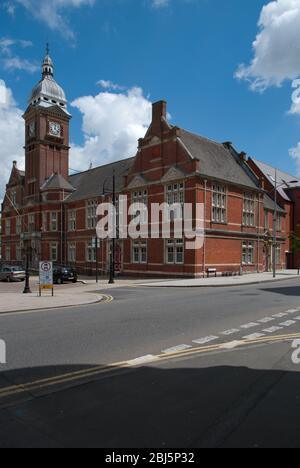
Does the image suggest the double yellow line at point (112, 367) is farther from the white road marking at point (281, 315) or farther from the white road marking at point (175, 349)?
the white road marking at point (281, 315)

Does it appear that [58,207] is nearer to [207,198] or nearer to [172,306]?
[207,198]

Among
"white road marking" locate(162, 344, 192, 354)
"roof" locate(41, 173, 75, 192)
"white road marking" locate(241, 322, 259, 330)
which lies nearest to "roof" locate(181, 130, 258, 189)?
"roof" locate(41, 173, 75, 192)

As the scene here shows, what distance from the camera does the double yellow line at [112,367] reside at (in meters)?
5.30

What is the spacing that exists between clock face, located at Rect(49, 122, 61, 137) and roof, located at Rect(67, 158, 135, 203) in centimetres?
610

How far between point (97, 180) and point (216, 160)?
1634cm

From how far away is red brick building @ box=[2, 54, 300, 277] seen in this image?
3278 centimetres

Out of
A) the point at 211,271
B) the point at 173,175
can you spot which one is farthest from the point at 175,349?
the point at 173,175

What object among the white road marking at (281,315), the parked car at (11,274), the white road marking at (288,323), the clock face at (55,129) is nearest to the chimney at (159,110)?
the parked car at (11,274)

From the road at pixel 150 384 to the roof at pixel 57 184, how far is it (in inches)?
1523

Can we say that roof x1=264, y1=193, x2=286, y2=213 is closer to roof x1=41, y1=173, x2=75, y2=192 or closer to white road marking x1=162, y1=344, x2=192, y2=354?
roof x1=41, y1=173, x2=75, y2=192

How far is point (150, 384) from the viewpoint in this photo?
5453mm

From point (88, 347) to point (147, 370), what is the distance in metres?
1.86

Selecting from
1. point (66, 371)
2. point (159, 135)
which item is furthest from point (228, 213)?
point (66, 371)

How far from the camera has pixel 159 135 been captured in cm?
3481
